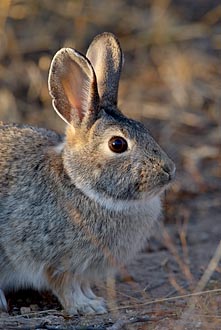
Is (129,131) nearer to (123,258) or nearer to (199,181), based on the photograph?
(123,258)

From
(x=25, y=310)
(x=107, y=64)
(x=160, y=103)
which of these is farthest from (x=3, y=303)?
(x=160, y=103)

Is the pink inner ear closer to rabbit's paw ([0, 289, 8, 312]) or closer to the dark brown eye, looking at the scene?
the dark brown eye

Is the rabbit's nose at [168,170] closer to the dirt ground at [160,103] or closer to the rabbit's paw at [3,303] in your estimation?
the dirt ground at [160,103]

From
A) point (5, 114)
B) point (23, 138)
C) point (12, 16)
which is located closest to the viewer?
point (23, 138)

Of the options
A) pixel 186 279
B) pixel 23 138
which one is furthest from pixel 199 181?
pixel 23 138

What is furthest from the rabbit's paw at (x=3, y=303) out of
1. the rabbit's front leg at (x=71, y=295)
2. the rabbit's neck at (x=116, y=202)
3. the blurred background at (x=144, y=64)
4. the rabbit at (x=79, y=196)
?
the blurred background at (x=144, y=64)

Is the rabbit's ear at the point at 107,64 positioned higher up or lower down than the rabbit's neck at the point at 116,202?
higher up
